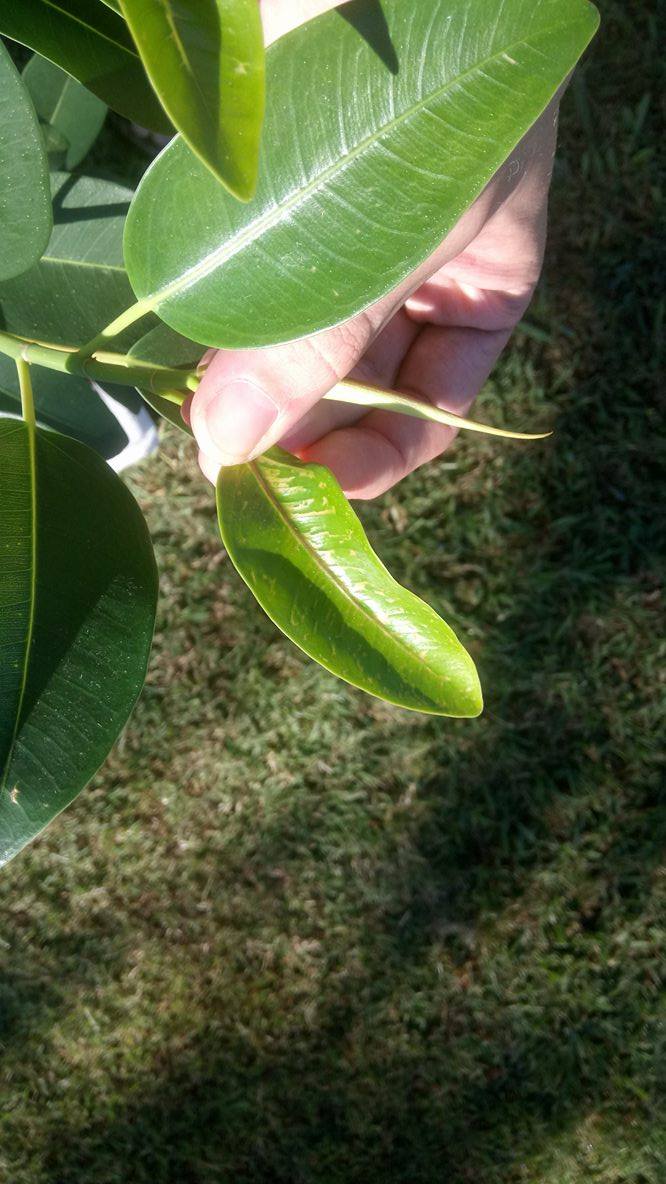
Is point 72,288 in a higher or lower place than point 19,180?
lower

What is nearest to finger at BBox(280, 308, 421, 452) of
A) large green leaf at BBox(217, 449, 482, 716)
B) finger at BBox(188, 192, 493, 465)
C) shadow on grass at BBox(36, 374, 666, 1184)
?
finger at BBox(188, 192, 493, 465)

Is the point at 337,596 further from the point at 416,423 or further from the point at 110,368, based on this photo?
the point at 416,423

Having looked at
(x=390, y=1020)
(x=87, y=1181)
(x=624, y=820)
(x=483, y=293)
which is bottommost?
(x=87, y=1181)

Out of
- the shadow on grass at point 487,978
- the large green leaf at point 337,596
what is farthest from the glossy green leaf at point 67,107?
the shadow on grass at point 487,978

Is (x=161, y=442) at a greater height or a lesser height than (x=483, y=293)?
lesser

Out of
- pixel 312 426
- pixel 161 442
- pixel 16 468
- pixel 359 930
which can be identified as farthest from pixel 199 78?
pixel 359 930

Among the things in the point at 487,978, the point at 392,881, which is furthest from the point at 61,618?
the point at 487,978

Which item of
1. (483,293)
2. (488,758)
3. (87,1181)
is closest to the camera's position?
(483,293)

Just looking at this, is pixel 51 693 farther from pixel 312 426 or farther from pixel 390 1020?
pixel 390 1020
